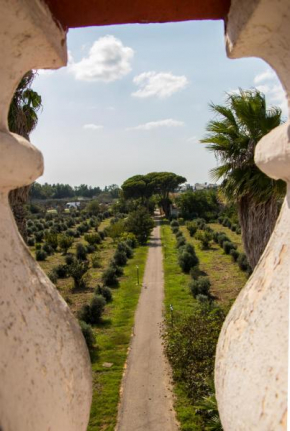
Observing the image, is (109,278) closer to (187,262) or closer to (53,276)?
(53,276)

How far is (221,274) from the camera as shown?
19.9m

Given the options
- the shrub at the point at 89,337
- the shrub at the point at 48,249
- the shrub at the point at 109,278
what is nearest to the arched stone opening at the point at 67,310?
the shrub at the point at 89,337

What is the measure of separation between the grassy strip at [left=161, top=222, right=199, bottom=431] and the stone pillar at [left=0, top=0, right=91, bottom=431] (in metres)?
6.85

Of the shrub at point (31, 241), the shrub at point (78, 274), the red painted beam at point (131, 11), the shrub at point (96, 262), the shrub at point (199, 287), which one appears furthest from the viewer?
the shrub at point (31, 241)

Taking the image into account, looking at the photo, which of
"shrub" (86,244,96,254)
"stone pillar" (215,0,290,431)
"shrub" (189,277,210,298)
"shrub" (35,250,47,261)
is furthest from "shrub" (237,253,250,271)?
"stone pillar" (215,0,290,431)

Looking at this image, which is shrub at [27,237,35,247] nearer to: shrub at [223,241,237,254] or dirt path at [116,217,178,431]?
shrub at [223,241,237,254]

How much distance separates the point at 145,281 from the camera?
63.4ft

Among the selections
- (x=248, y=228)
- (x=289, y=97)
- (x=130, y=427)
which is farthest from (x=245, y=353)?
(x=130, y=427)

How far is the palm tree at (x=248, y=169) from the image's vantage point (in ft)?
21.4

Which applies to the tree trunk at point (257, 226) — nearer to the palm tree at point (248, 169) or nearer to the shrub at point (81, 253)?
the palm tree at point (248, 169)

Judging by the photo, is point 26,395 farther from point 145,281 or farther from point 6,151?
point 145,281

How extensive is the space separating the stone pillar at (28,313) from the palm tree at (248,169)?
550cm

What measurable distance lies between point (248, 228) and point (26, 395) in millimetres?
6070

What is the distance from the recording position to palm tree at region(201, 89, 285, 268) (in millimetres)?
6523
